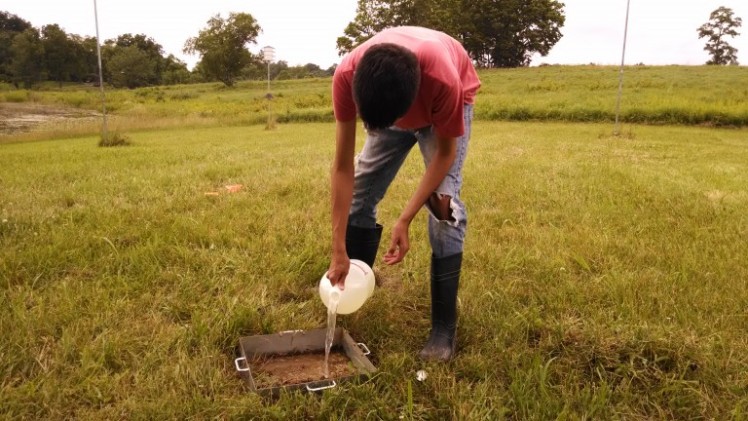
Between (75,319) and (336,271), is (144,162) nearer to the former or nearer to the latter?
(75,319)

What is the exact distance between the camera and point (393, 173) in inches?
106

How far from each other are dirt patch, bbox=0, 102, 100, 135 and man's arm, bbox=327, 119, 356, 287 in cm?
2003

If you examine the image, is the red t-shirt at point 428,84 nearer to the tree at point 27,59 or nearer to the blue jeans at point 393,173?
the blue jeans at point 393,173

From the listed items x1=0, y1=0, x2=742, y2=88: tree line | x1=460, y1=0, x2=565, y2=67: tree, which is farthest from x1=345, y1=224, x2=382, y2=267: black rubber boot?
x1=460, y1=0, x2=565, y2=67: tree

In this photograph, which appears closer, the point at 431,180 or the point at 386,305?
the point at 431,180

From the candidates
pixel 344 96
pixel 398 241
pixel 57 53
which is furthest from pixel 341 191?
pixel 57 53

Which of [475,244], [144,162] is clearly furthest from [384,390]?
[144,162]

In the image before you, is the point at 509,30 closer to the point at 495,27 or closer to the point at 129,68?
the point at 495,27

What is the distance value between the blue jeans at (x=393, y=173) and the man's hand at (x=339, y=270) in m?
0.42

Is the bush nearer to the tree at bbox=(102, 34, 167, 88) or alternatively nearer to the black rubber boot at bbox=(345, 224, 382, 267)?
the black rubber boot at bbox=(345, 224, 382, 267)

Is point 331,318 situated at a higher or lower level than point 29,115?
lower

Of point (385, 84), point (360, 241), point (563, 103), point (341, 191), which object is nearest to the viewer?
point (385, 84)

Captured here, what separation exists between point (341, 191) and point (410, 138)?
0.48 metres

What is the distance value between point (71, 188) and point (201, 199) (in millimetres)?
1460
